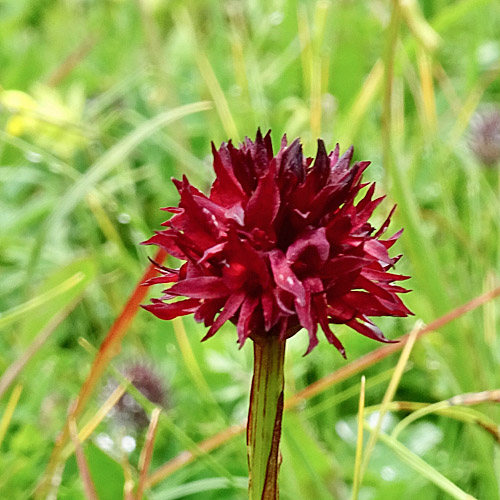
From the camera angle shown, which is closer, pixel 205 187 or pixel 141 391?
pixel 141 391

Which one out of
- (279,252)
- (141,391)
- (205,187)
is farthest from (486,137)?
(279,252)

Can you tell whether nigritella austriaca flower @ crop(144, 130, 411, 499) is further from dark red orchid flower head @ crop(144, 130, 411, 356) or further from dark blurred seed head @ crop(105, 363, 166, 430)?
dark blurred seed head @ crop(105, 363, 166, 430)

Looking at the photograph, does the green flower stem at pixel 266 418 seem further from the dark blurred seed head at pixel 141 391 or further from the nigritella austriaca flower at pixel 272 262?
the dark blurred seed head at pixel 141 391

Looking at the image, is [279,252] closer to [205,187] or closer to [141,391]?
[141,391]

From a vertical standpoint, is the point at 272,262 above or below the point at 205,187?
below

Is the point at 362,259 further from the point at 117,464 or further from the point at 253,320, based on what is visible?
the point at 117,464

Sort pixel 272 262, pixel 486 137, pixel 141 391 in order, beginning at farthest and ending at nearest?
1. pixel 486 137
2. pixel 141 391
3. pixel 272 262

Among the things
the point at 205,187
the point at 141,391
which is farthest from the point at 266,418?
the point at 205,187

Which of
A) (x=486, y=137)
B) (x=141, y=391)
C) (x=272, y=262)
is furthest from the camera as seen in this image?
(x=486, y=137)
